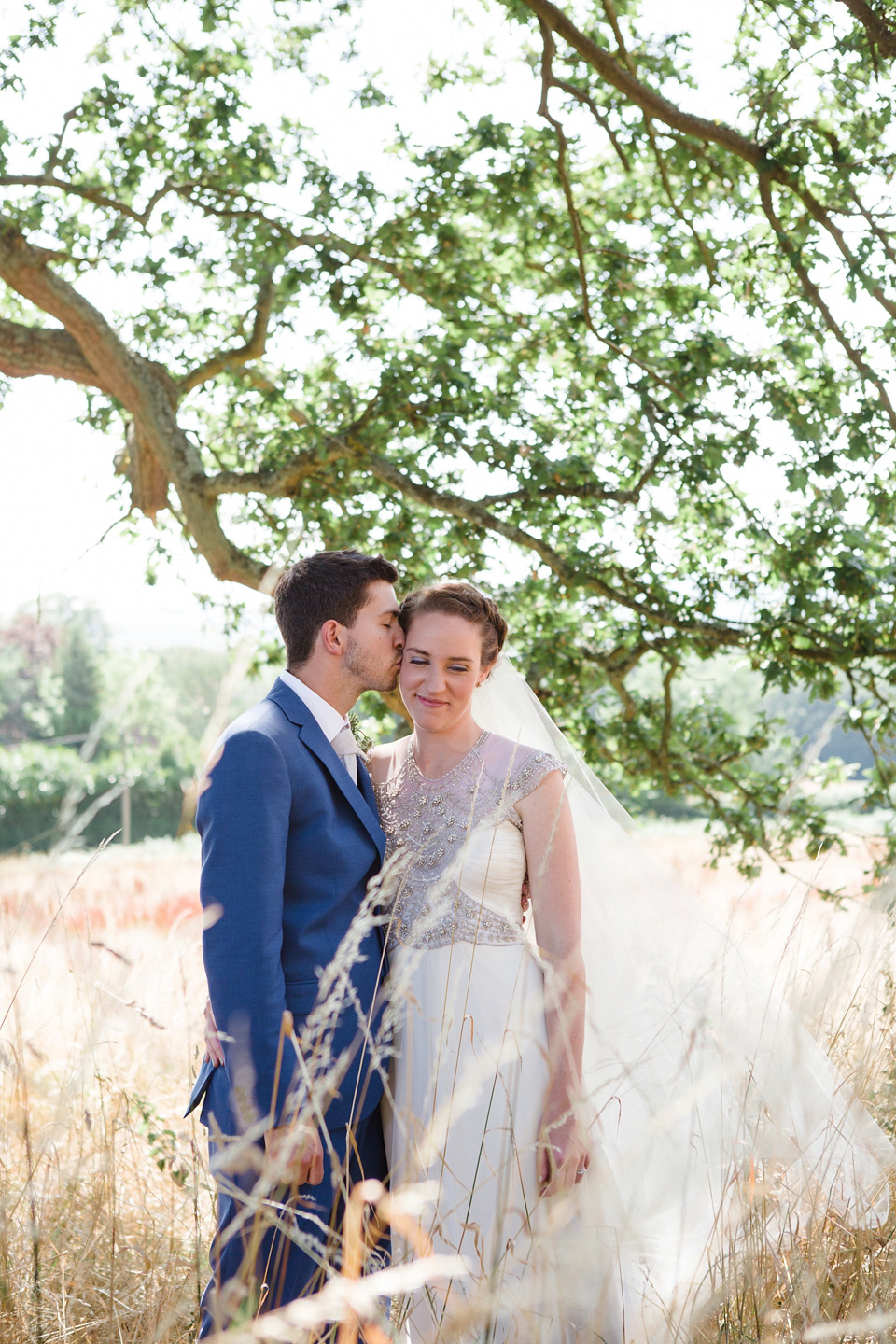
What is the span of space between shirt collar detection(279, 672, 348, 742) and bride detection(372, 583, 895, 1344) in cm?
29

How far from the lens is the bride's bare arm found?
2.38 meters

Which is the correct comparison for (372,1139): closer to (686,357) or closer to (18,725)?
(686,357)

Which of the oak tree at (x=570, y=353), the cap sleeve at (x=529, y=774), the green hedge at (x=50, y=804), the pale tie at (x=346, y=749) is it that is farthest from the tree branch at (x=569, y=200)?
the green hedge at (x=50, y=804)

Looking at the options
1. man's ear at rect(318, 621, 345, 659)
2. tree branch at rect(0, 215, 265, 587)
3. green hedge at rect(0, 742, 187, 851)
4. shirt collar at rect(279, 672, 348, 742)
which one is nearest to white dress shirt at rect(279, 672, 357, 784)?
shirt collar at rect(279, 672, 348, 742)

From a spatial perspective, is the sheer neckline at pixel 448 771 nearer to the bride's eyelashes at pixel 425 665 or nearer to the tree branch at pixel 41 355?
the bride's eyelashes at pixel 425 665

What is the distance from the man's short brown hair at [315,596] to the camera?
2760 mm

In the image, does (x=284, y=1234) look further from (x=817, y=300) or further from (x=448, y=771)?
(x=817, y=300)

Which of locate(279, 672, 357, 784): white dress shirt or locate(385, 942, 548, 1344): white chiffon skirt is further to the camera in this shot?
locate(279, 672, 357, 784): white dress shirt

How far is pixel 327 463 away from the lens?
6141 mm

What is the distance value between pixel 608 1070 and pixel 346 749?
1.10 m

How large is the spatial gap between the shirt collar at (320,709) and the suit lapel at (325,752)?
0.05ft

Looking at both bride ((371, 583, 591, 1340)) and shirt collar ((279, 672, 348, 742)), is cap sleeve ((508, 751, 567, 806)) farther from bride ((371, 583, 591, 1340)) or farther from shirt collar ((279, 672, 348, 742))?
shirt collar ((279, 672, 348, 742))

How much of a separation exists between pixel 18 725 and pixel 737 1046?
39.6m

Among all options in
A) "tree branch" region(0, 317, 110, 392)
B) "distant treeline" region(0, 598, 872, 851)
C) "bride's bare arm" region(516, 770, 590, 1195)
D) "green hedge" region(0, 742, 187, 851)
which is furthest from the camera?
"green hedge" region(0, 742, 187, 851)
